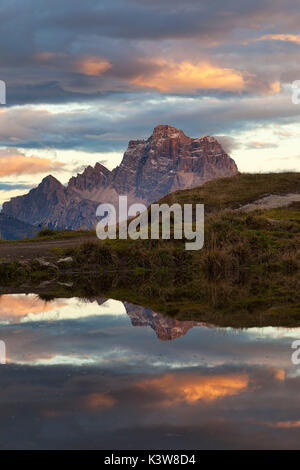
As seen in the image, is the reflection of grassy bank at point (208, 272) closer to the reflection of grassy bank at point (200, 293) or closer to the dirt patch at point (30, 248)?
the reflection of grassy bank at point (200, 293)

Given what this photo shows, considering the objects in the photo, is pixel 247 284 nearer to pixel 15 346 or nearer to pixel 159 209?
pixel 15 346

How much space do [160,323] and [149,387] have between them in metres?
5.88

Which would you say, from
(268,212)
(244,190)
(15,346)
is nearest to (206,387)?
(15,346)

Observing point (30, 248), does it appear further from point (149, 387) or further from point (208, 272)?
point (149, 387)

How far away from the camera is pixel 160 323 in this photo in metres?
15.3

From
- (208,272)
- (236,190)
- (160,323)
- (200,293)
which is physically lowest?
(160,323)

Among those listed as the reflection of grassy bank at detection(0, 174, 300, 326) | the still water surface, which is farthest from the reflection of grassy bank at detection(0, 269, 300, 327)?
the still water surface

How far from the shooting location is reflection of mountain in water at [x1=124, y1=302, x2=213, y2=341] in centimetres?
1375

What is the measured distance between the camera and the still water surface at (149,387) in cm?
744

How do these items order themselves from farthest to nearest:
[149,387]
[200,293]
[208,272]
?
[208,272], [200,293], [149,387]

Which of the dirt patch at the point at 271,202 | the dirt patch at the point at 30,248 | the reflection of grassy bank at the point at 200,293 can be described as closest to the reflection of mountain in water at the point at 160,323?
the reflection of grassy bank at the point at 200,293

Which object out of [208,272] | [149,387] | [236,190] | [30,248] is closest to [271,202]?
[236,190]

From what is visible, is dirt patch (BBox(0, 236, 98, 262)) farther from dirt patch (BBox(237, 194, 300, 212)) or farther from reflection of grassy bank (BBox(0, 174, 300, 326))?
dirt patch (BBox(237, 194, 300, 212))

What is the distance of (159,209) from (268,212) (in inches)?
300
